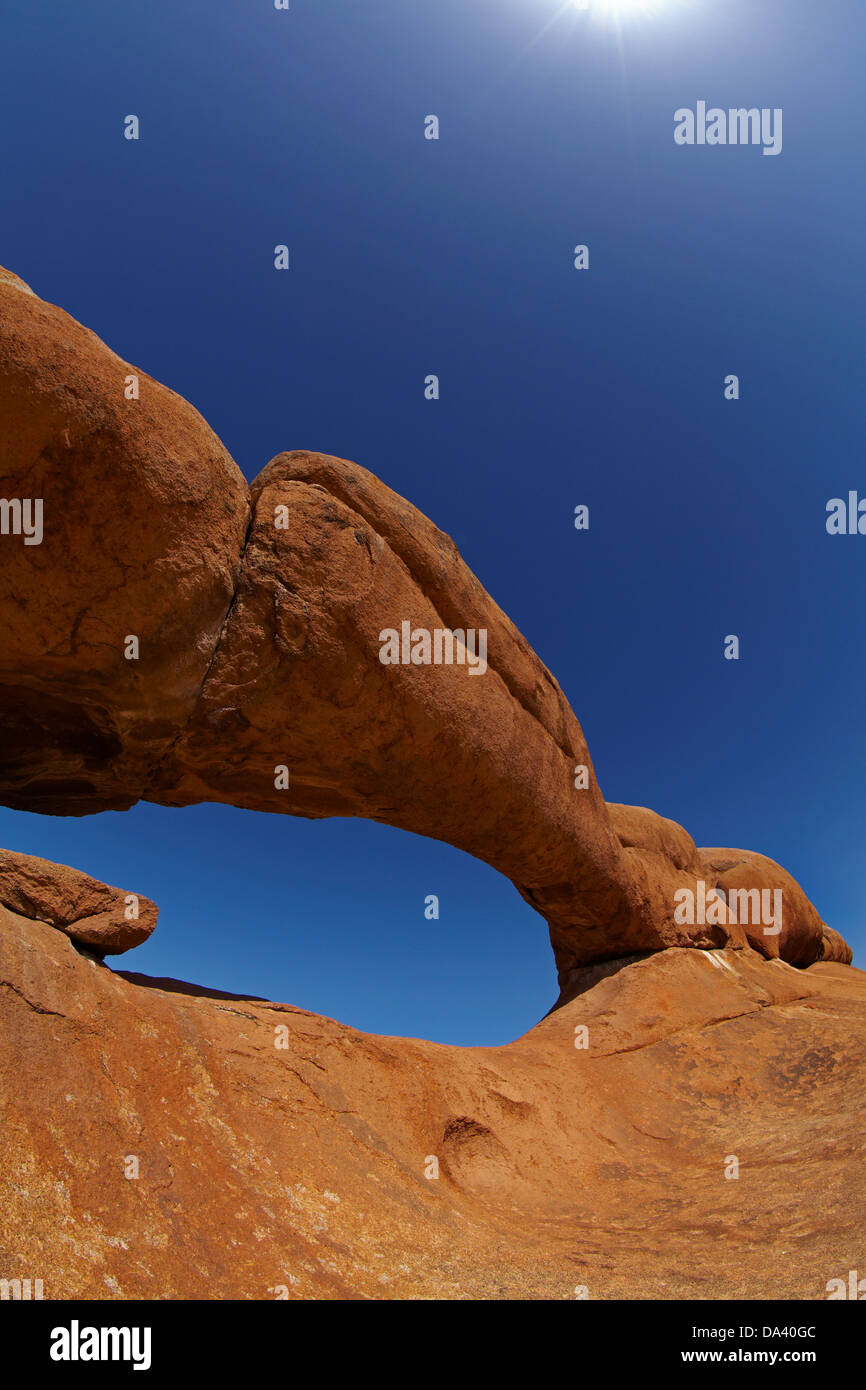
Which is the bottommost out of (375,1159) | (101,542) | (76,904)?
(375,1159)

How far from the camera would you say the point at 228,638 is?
523 centimetres

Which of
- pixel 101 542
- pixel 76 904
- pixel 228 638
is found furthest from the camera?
pixel 228 638

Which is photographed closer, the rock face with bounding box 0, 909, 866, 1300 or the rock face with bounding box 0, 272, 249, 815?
the rock face with bounding box 0, 909, 866, 1300

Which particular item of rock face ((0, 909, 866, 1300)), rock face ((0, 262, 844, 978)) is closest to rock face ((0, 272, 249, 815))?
rock face ((0, 262, 844, 978))

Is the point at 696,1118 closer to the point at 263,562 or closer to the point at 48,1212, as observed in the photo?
the point at 48,1212

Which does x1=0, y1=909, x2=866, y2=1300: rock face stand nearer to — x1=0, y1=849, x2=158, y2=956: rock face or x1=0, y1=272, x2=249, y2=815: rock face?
x1=0, y1=849, x2=158, y2=956: rock face

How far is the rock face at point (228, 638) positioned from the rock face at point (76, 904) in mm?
1207

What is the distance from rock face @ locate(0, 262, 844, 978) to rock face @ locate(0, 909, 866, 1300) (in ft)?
5.76

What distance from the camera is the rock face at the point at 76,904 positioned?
14.4 feet

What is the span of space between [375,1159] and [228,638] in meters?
3.63

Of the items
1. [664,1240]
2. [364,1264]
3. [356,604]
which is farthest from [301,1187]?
[356,604]

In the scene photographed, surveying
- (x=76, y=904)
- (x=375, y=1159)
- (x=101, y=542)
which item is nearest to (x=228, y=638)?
(x=101, y=542)

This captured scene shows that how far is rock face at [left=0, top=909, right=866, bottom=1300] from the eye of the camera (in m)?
3.04

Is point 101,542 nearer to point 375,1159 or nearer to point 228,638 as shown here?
point 228,638
